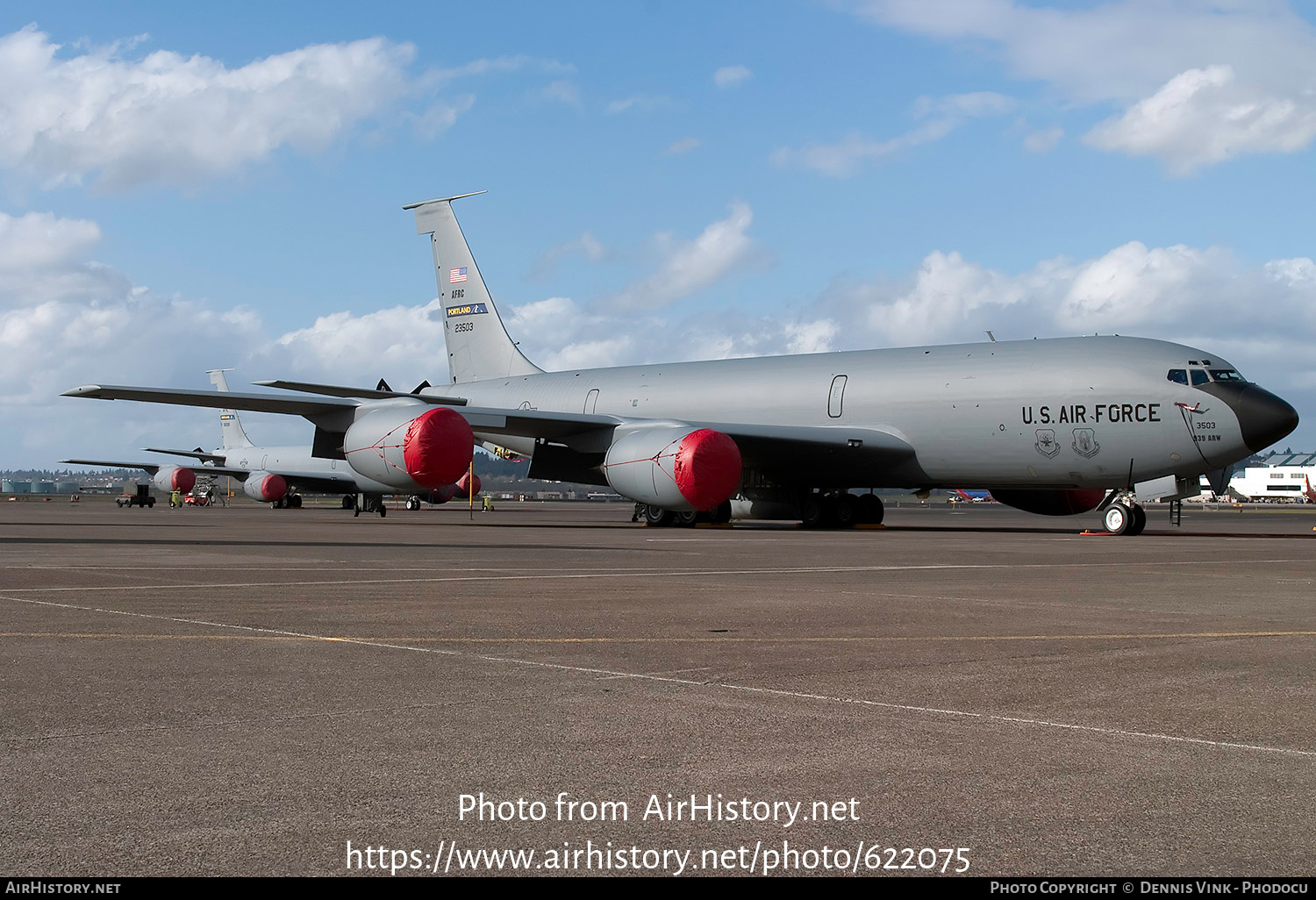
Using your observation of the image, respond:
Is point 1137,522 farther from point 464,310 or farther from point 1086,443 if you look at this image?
point 464,310

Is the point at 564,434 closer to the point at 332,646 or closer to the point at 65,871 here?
the point at 332,646

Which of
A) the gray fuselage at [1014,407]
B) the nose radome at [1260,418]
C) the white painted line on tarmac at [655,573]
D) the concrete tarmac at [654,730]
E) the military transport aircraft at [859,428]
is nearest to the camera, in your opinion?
the concrete tarmac at [654,730]

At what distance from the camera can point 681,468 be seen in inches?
1013

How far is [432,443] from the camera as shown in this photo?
25438 millimetres

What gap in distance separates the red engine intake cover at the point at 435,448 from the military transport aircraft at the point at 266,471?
81.1ft

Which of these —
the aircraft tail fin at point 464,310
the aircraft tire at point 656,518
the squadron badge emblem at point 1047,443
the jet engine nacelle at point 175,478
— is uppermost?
the aircraft tail fin at point 464,310

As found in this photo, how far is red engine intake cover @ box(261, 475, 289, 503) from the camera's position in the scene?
197ft

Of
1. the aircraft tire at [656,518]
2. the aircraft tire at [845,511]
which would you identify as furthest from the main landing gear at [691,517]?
the aircraft tire at [845,511]

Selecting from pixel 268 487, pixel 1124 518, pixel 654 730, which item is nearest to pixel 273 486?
pixel 268 487

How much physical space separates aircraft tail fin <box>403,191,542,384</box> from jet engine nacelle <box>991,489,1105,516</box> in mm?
→ 14634

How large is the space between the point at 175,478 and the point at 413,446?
171 ft

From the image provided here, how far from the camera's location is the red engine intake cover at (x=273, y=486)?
197 feet

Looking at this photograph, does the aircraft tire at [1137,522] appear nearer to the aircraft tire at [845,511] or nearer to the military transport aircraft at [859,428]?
the military transport aircraft at [859,428]
